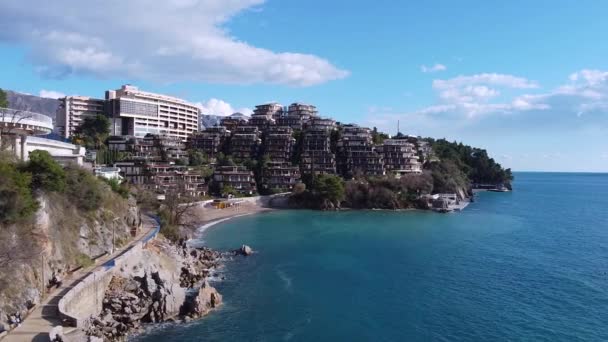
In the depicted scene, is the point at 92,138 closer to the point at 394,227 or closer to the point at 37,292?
the point at 394,227

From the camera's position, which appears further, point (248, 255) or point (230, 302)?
point (248, 255)

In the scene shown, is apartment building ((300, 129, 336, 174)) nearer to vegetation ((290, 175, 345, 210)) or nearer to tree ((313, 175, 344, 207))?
vegetation ((290, 175, 345, 210))

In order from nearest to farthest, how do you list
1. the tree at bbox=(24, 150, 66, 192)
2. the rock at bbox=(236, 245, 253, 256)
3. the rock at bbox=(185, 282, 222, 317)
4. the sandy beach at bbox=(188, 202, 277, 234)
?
the rock at bbox=(185, 282, 222, 317) < the tree at bbox=(24, 150, 66, 192) < the rock at bbox=(236, 245, 253, 256) < the sandy beach at bbox=(188, 202, 277, 234)

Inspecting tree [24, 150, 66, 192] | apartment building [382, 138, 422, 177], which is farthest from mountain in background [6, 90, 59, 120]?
tree [24, 150, 66, 192]

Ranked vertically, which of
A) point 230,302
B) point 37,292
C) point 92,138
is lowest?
point 230,302

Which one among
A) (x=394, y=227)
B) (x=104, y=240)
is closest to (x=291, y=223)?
(x=394, y=227)

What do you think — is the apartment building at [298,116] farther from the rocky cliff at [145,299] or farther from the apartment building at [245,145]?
the rocky cliff at [145,299]

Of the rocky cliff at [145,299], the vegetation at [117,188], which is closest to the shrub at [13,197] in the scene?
the rocky cliff at [145,299]
